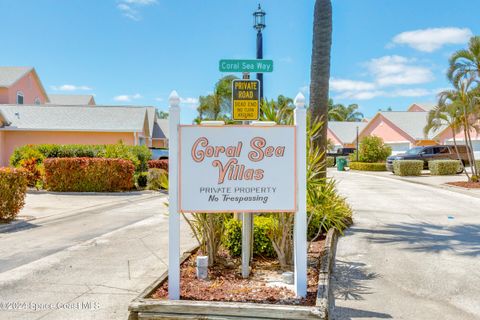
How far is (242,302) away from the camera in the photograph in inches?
155

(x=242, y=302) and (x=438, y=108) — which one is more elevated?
(x=438, y=108)

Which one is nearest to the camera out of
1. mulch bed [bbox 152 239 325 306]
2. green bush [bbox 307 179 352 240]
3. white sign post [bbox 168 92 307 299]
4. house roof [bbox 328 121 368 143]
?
mulch bed [bbox 152 239 325 306]

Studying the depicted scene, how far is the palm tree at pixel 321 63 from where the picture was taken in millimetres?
8633

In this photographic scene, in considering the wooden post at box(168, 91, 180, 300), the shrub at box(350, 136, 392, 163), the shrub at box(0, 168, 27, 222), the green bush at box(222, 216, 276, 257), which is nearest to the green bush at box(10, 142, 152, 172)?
the shrub at box(0, 168, 27, 222)

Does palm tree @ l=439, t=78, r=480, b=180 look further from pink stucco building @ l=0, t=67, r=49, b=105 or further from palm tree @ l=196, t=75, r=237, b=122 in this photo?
pink stucco building @ l=0, t=67, r=49, b=105

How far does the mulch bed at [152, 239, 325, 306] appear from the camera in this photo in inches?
163

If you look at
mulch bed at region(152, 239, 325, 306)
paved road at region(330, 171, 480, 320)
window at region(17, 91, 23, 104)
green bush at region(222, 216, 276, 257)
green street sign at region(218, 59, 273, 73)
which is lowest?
paved road at region(330, 171, 480, 320)

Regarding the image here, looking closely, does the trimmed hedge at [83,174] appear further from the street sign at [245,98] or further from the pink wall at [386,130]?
the pink wall at [386,130]

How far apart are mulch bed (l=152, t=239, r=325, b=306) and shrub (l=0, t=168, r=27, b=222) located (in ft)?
18.7

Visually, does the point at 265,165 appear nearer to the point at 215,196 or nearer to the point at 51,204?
the point at 215,196

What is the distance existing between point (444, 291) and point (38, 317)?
4.70 metres

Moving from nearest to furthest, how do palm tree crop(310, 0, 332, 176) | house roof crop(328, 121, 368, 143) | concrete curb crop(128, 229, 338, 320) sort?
1. concrete curb crop(128, 229, 338, 320)
2. palm tree crop(310, 0, 332, 176)
3. house roof crop(328, 121, 368, 143)

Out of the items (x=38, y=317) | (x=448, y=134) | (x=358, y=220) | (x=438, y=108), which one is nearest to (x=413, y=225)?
(x=358, y=220)

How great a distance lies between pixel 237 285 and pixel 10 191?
271 inches
